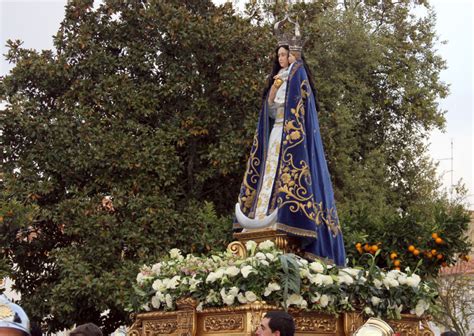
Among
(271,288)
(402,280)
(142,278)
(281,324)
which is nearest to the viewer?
(281,324)

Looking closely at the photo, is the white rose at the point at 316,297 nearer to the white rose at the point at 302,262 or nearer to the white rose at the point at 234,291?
the white rose at the point at 302,262

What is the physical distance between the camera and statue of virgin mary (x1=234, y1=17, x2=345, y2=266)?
10.7 m

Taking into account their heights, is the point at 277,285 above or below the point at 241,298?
above

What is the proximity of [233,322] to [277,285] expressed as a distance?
59 cm

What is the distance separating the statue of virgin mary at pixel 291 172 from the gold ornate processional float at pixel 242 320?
0.85 ft

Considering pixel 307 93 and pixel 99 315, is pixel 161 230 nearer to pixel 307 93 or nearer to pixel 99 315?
pixel 99 315

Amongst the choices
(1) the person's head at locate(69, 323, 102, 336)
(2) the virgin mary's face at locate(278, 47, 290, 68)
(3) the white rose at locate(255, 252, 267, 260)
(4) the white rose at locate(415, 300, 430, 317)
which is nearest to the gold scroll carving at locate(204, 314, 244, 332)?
(3) the white rose at locate(255, 252, 267, 260)

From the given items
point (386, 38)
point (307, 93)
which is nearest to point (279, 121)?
point (307, 93)

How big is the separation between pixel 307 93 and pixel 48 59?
10107mm

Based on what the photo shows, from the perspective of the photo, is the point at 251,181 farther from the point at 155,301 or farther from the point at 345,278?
the point at 345,278

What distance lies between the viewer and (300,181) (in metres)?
10.9

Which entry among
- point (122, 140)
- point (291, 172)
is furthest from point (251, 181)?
point (122, 140)

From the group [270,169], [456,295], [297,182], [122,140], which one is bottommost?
[297,182]

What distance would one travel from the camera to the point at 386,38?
2641cm
